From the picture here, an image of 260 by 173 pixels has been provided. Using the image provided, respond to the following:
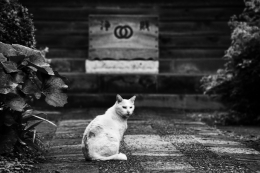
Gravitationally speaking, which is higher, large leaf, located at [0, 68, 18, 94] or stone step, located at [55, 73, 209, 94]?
large leaf, located at [0, 68, 18, 94]

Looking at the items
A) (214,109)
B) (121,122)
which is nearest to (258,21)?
(214,109)

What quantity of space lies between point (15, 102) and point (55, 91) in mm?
562

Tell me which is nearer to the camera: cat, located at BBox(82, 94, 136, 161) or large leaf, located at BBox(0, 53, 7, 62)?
large leaf, located at BBox(0, 53, 7, 62)

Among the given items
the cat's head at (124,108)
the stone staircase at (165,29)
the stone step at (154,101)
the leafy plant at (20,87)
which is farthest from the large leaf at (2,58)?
the stone staircase at (165,29)

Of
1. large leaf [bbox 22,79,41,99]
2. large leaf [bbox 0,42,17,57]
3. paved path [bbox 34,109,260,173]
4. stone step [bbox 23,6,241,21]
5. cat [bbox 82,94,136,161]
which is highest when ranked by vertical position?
stone step [bbox 23,6,241,21]

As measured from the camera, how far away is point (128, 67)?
15078 millimetres

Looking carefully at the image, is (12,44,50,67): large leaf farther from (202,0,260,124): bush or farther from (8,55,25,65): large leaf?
(202,0,260,124): bush

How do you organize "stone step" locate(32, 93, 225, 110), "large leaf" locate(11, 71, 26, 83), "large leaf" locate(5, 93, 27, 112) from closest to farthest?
"large leaf" locate(5, 93, 27, 112), "large leaf" locate(11, 71, 26, 83), "stone step" locate(32, 93, 225, 110)

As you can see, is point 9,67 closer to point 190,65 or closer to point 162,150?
point 162,150

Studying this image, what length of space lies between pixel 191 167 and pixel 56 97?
1.78 metres

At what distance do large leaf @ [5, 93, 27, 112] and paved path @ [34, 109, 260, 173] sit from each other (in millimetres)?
706

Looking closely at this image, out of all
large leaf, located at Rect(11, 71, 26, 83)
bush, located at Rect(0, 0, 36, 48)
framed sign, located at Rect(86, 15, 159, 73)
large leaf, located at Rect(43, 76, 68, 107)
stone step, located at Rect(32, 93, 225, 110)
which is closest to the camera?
large leaf, located at Rect(11, 71, 26, 83)

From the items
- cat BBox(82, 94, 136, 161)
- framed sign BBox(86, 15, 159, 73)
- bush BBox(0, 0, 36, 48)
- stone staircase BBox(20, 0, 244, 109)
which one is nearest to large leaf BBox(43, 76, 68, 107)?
cat BBox(82, 94, 136, 161)

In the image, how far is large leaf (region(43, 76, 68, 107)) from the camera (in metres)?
6.68
